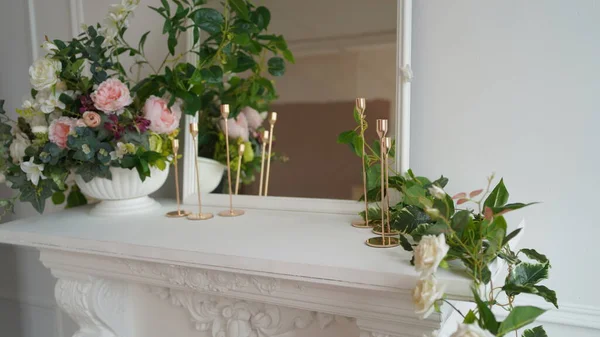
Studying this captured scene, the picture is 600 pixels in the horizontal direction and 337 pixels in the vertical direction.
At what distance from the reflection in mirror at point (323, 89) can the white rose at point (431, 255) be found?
1.48 ft

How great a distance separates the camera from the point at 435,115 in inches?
42.2

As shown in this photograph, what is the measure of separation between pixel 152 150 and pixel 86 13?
718 millimetres

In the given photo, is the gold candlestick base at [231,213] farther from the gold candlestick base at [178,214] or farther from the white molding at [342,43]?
the white molding at [342,43]

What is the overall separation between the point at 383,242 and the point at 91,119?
0.75m

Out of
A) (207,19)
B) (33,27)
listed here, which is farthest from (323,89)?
(33,27)

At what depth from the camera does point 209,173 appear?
1.29 meters

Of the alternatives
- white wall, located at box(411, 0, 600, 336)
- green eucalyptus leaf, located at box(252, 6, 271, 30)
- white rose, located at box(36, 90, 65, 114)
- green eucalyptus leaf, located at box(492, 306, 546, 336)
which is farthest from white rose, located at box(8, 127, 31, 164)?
green eucalyptus leaf, located at box(492, 306, 546, 336)

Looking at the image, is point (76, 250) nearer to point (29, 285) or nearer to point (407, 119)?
point (407, 119)

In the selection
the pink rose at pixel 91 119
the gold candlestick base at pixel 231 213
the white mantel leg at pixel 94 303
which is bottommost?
the white mantel leg at pixel 94 303

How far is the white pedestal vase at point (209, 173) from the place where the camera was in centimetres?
128

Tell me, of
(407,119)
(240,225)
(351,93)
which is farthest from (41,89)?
(407,119)

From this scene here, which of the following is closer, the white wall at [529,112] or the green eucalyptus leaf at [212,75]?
the white wall at [529,112]

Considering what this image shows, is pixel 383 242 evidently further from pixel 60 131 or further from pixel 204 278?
pixel 60 131

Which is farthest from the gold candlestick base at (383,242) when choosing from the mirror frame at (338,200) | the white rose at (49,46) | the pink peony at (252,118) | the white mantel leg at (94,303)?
the white rose at (49,46)
